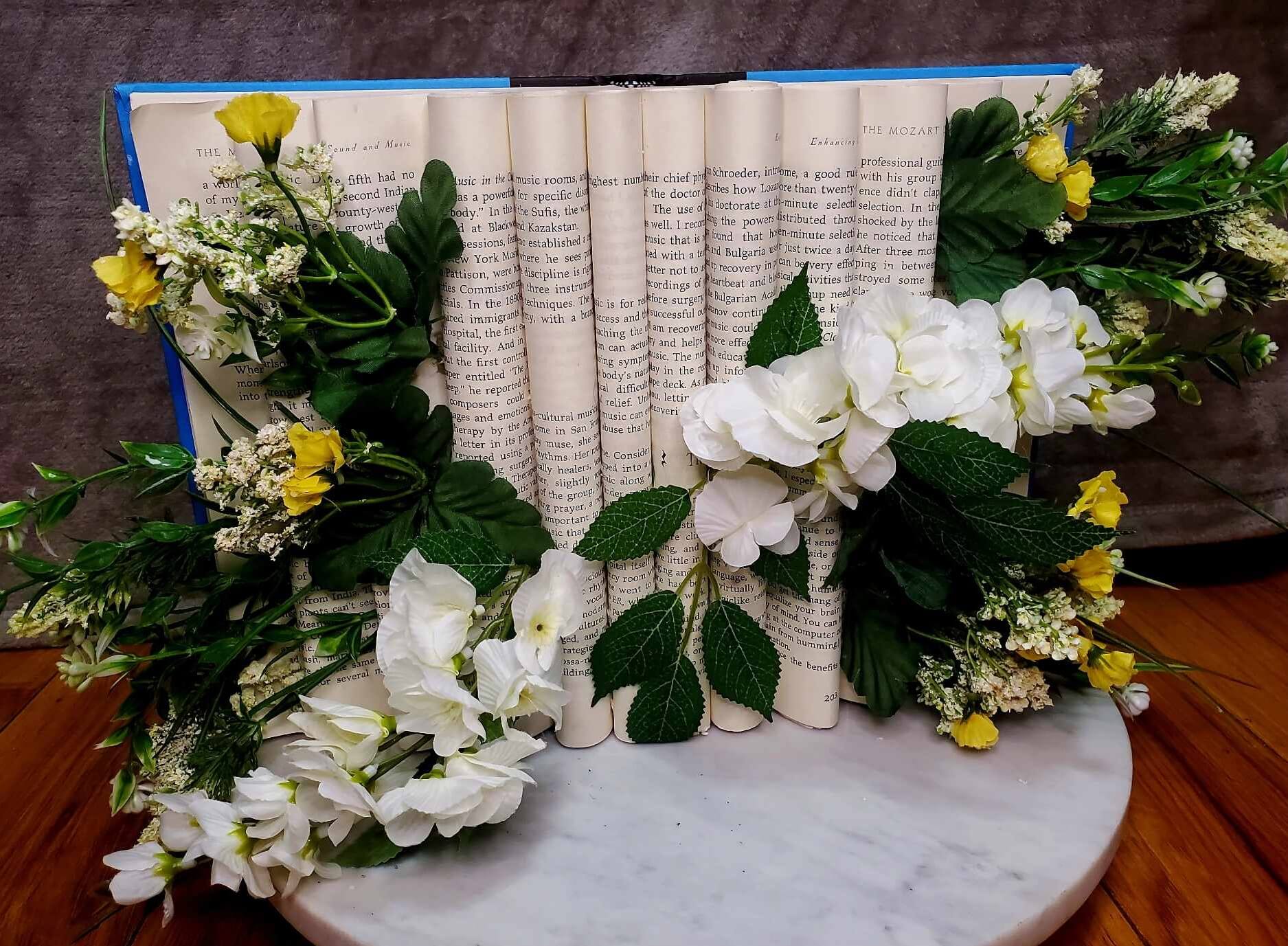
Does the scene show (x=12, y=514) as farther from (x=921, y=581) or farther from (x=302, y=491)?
(x=921, y=581)

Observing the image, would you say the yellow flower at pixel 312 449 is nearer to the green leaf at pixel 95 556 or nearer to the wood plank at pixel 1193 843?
the green leaf at pixel 95 556

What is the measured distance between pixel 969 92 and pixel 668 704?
17.2 inches

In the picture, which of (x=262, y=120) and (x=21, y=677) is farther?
(x=21, y=677)

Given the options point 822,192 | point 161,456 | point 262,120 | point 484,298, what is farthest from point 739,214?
point 161,456

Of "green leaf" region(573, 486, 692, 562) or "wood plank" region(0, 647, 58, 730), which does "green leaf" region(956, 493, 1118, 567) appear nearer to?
"green leaf" region(573, 486, 692, 562)

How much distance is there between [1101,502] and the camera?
0.58 metres

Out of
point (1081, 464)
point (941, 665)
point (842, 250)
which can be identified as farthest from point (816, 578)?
point (1081, 464)

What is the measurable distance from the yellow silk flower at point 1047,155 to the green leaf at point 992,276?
53 millimetres

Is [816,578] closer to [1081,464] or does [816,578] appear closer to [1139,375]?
[1139,375]

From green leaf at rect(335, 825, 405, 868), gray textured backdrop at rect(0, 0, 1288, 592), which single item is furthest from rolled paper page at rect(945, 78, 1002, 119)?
green leaf at rect(335, 825, 405, 868)

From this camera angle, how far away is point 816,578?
0.58m

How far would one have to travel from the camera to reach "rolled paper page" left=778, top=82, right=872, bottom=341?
51cm

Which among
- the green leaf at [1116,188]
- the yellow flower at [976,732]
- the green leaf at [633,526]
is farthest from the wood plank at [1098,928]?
the green leaf at [1116,188]

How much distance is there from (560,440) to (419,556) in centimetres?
12
